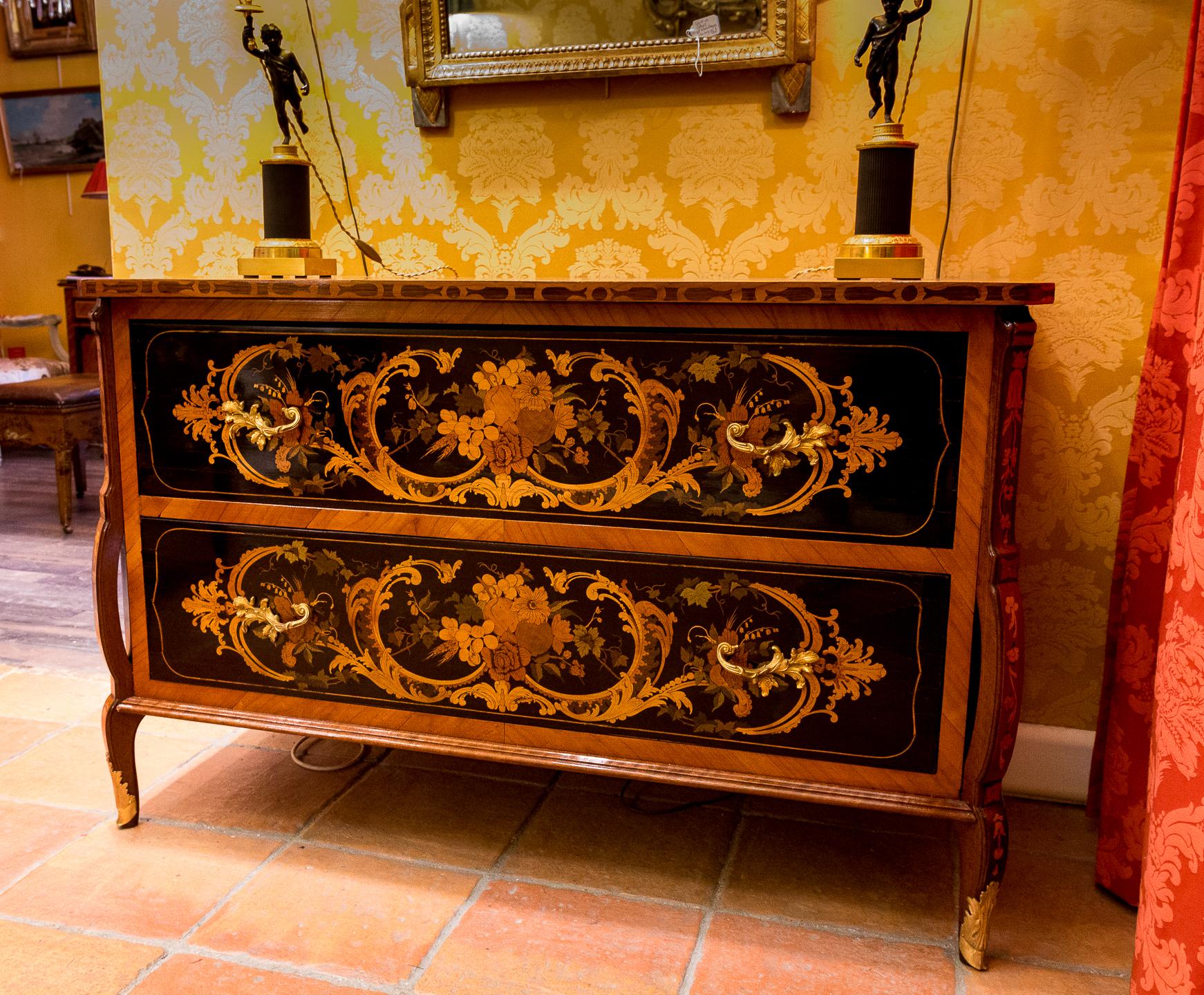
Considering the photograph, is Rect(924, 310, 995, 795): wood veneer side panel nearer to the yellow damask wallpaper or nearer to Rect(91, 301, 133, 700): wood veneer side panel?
the yellow damask wallpaper

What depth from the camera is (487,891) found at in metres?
1.57

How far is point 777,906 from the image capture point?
1.54 metres

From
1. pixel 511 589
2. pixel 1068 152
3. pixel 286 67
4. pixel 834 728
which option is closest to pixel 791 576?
pixel 834 728

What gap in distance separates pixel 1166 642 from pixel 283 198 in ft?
5.15

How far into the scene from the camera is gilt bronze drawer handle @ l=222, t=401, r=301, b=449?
4.94 feet

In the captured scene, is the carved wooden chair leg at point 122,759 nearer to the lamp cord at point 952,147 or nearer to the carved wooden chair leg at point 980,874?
the carved wooden chair leg at point 980,874

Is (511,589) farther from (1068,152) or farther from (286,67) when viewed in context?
(1068,152)

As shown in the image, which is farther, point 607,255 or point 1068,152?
point 607,255

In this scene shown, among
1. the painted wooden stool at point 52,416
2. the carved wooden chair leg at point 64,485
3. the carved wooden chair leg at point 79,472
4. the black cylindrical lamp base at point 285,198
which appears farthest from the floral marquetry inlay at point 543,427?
the carved wooden chair leg at point 79,472

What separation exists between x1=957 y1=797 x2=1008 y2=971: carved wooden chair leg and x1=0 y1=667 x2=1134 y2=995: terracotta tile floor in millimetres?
44

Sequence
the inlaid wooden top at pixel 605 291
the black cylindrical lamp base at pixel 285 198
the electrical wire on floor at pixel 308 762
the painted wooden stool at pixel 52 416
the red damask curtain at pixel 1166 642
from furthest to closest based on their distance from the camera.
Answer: the painted wooden stool at pixel 52 416 < the electrical wire on floor at pixel 308 762 < the black cylindrical lamp base at pixel 285 198 < the inlaid wooden top at pixel 605 291 < the red damask curtain at pixel 1166 642

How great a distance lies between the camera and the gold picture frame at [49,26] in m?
5.38

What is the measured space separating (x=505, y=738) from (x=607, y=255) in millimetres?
954

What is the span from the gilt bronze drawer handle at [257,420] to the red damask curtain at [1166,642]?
1198mm
